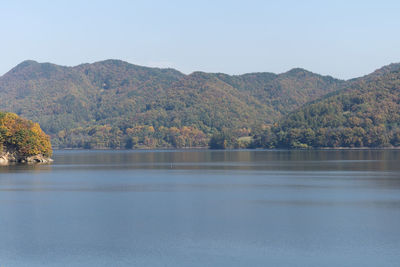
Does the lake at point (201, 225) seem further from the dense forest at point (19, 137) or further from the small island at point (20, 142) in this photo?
the small island at point (20, 142)

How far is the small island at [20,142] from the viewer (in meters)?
103

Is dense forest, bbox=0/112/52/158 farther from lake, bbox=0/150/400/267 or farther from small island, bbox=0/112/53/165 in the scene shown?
lake, bbox=0/150/400/267

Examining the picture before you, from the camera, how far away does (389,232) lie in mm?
30875

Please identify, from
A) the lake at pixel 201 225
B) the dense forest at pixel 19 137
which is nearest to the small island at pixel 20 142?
the dense forest at pixel 19 137

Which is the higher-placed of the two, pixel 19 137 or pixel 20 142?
pixel 19 137

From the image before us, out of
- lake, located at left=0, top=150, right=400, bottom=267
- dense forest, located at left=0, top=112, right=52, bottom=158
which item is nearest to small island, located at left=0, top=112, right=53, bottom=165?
dense forest, located at left=0, top=112, right=52, bottom=158

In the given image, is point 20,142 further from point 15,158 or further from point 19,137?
point 15,158

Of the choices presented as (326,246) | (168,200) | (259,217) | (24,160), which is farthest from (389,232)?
(24,160)

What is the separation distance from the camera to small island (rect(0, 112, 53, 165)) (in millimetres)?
102562

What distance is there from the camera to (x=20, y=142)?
338ft

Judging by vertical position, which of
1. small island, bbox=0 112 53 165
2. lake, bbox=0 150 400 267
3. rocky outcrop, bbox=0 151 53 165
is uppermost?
small island, bbox=0 112 53 165

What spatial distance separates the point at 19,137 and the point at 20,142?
111 cm

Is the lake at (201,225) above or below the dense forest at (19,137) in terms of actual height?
below

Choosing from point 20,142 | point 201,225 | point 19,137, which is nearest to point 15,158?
point 20,142
